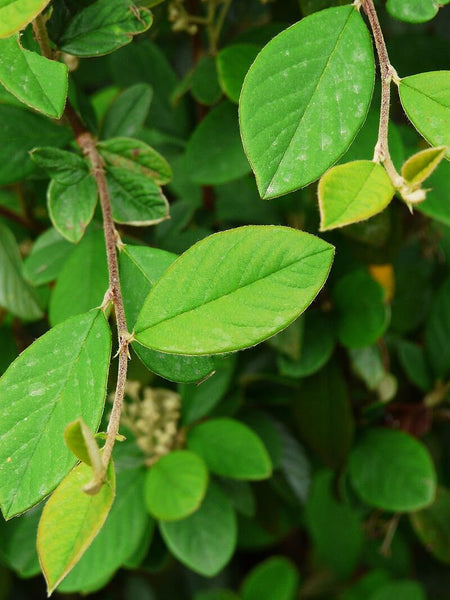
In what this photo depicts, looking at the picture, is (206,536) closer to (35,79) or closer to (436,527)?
(436,527)

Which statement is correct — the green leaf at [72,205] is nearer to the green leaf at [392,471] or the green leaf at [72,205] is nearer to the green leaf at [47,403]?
the green leaf at [47,403]

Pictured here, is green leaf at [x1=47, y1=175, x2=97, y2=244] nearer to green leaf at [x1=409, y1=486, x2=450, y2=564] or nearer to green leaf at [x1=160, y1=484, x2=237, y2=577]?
green leaf at [x1=160, y1=484, x2=237, y2=577]

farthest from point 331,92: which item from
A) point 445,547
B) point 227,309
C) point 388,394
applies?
point 445,547

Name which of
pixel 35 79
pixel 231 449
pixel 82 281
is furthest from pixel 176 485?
pixel 35 79

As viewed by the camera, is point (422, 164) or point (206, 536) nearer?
point (422, 164)

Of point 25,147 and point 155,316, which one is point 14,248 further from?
point 155,316
